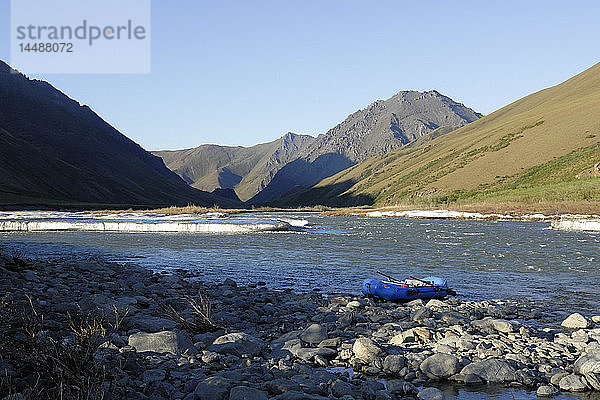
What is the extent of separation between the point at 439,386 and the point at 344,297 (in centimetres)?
940

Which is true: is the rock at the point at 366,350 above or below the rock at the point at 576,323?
above

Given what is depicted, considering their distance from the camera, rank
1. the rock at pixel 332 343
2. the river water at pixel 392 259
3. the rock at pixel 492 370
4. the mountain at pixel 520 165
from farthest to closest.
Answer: the mountain at pixel 520 165 < the river water at pixel 392 259 < the rock at pixel 332 343 < the rock at pixel 492 370

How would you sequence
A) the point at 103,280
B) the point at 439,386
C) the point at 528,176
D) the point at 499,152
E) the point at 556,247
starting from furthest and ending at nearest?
the point at 499,152, the point at 528,176, the point at 556,247, the point at 103,280, the point at 439,386

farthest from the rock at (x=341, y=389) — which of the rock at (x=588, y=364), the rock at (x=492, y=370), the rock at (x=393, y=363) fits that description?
the rock at (x=588, y=364)

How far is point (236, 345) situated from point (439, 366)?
4.89 metres

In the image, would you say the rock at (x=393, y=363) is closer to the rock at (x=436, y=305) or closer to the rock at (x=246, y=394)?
the rock at (x=246, y=394)

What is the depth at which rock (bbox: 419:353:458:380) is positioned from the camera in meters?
11.5

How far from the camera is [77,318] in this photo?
14.2 m

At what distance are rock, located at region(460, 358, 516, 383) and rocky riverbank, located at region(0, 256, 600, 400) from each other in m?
0.03

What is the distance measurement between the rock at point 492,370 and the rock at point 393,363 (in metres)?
1.37

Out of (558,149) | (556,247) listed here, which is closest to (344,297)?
(556,247)

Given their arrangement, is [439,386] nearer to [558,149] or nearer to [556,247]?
[556,247]

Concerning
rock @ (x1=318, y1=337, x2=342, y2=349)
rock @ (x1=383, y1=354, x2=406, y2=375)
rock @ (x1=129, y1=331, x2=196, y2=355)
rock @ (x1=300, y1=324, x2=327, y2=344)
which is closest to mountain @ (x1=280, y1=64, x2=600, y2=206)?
rock @ (x1=300, y1=324, x2=327, y2=344)

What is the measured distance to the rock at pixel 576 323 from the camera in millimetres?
15391
